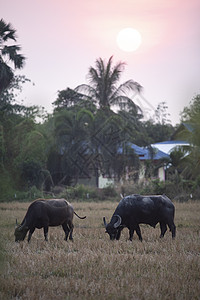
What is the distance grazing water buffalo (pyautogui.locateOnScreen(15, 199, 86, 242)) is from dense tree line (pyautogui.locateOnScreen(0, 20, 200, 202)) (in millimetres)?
15608

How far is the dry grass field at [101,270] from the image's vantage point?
18.0 ft

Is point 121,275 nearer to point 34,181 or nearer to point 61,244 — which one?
point 61,244

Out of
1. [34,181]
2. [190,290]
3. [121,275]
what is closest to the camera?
[190,290]

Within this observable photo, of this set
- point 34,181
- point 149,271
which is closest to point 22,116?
point 34,181

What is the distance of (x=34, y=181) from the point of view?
26656 mm

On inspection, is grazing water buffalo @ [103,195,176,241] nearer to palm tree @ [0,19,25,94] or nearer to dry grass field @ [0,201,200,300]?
dry grass field @ [0,201,200,300]

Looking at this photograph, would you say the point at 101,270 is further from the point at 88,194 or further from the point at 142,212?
the point at 88,194

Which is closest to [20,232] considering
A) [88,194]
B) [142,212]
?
[142,212]

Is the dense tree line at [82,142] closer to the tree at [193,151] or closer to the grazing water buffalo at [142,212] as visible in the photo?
the tree at [193,151]

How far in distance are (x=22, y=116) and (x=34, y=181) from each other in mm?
7436

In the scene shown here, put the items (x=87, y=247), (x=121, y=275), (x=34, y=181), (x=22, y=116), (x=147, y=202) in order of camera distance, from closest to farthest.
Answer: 1. (x=121, y=275)
2. (x=87, y=247)
3. (x=147, y=202)
4. (x=34, y=181)
5. (x=22, y=116)

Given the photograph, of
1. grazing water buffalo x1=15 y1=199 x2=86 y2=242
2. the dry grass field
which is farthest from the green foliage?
the dry grass field

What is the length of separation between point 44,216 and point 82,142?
18029mm

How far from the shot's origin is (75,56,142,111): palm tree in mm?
31266
